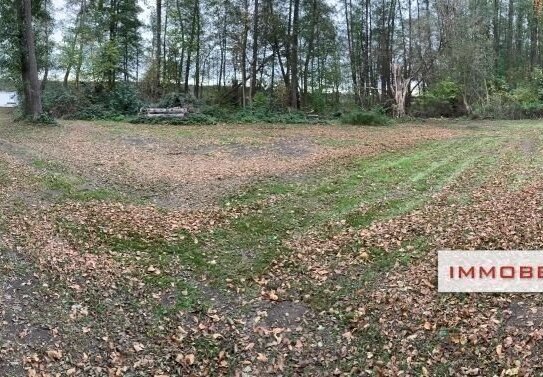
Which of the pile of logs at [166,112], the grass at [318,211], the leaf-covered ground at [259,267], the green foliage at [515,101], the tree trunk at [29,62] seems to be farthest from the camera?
the green foliage at [515,101]

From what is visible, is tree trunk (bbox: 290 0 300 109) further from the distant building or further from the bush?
the distant building

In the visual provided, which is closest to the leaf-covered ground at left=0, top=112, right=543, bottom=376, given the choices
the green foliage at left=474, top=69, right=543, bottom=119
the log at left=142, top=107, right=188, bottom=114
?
the log at left=142, top=107, right=188, bottom=114

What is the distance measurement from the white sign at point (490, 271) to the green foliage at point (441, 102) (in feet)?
68.2

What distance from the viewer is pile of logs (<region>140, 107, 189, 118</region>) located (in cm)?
1892

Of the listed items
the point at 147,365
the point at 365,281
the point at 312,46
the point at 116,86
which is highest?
the point at 312,46

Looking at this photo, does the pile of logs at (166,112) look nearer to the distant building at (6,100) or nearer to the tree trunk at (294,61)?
the tree trunk at (294,61)

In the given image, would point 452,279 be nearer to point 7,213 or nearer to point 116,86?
point 7,213

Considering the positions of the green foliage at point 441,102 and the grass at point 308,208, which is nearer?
the grass at point 308,208

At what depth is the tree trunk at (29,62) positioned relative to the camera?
15.5 meters

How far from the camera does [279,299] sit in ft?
16.3

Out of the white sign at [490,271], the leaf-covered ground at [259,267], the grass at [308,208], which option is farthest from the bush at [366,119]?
the white sign at [490,271]

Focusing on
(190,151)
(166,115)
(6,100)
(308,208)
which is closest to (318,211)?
(308,208)

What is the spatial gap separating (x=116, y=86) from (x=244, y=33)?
5.93 m

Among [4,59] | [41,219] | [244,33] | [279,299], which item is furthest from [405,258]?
[244,33]
